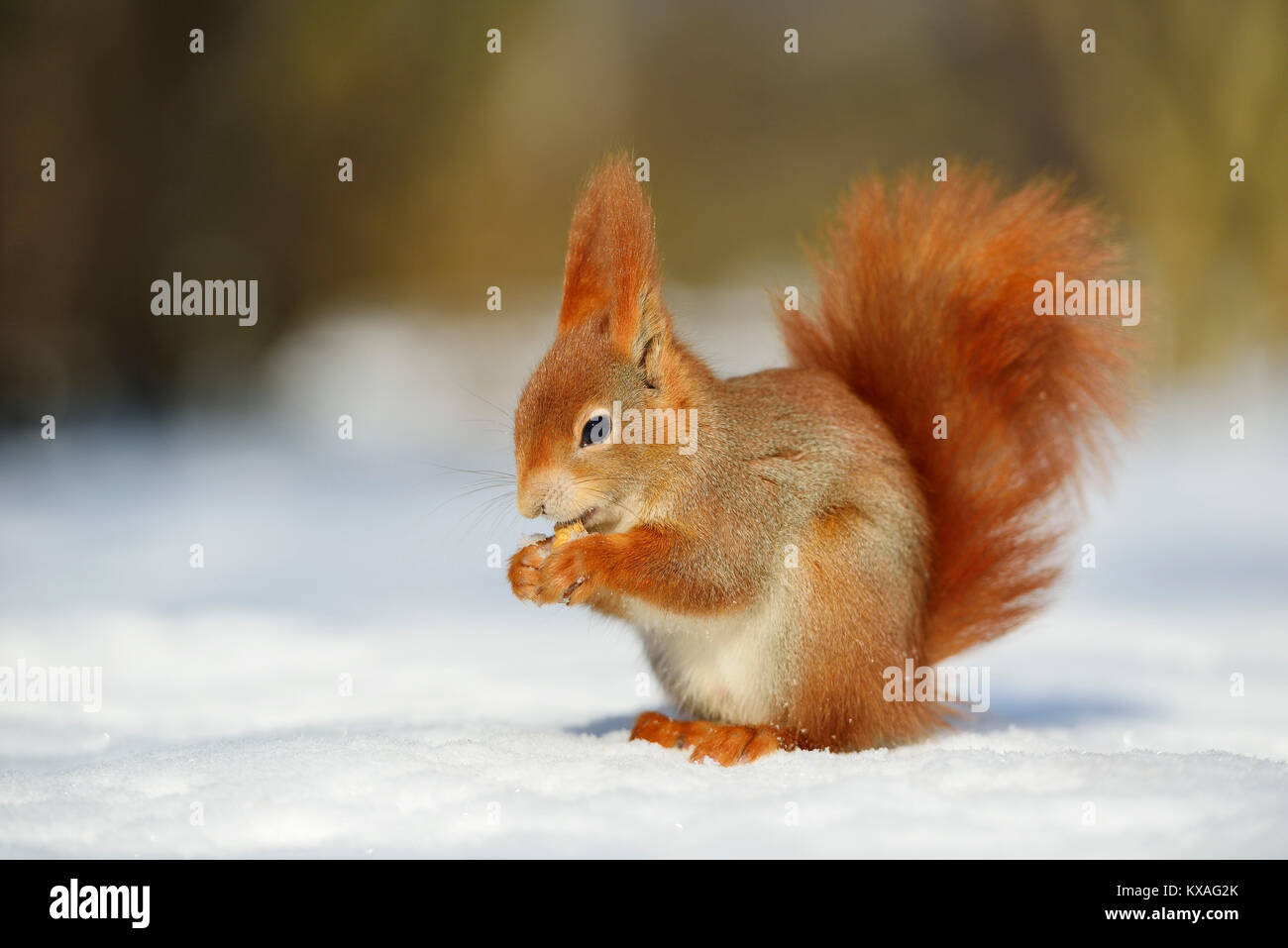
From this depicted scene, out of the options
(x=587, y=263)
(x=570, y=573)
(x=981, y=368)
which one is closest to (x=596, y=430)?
(x=570, y=573)

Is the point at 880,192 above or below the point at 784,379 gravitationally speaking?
above

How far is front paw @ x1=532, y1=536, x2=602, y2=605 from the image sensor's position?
78.1 inches

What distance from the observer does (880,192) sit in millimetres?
2625

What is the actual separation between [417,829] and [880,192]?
5.02ft

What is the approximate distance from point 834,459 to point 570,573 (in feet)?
1.76

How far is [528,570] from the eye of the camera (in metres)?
2.02

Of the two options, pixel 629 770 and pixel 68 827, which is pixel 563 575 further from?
pixel 68 827

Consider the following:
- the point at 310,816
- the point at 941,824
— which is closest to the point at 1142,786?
the point at 941,824

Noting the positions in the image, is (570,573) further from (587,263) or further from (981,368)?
(981,368)

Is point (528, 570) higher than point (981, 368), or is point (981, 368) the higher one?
point (981, 368)

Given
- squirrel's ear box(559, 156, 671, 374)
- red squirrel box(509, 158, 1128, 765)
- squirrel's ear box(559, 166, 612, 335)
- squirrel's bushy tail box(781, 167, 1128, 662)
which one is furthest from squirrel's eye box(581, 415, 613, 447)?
squirrel's bushy tail box(781, 167, 1128, 662)

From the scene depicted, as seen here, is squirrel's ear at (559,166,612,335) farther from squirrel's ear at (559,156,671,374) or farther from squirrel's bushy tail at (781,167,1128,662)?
squirrel's bushy tail at (781,167,1128,662)

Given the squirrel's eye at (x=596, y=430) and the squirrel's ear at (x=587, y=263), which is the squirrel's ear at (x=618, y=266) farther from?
the squirrel's eye at (x=596, y=430)

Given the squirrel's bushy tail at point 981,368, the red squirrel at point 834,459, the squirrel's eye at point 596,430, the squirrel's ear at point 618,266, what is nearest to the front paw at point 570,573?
the red squirrel at point 834,459
